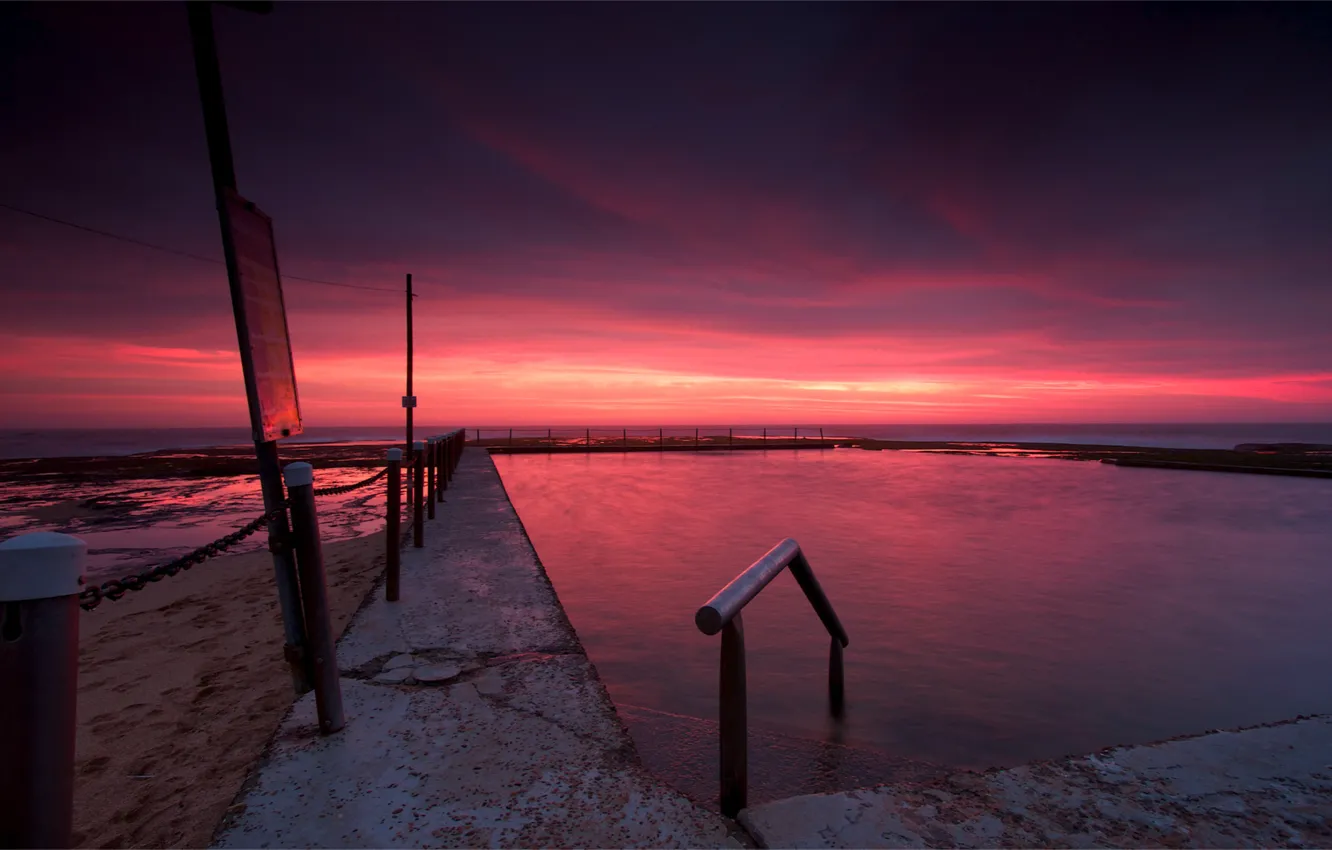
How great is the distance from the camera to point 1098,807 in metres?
2.34

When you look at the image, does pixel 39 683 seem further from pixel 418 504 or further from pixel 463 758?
pixel 418 504

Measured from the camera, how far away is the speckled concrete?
84.2 inches

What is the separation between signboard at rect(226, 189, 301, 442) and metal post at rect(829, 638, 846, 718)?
351 centimetres

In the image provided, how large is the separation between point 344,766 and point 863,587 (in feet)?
19.9

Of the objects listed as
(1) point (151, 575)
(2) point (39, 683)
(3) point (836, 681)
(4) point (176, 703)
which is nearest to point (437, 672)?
(1) point (151, 575)

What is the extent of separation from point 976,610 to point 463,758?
561 centimetres

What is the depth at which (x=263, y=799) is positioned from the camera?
239 cm

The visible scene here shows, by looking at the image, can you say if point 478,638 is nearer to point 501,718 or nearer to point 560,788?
point 501,718

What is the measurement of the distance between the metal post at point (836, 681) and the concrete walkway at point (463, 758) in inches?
65.4

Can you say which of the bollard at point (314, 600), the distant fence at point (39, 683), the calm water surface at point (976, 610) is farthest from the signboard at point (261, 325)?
the calm water surface at point (976, 610)

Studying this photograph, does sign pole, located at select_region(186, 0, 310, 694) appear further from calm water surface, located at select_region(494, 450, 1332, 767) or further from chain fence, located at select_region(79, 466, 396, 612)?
calm water surface, located at select_region(494, 450, 1332, 767)

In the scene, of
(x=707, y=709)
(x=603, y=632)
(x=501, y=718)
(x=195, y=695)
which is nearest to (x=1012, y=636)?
(x=707, y=709)

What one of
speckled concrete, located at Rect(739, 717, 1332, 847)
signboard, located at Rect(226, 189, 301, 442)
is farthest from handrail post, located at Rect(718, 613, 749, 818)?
signboard, located at Rect(226, 189, 301, 442)

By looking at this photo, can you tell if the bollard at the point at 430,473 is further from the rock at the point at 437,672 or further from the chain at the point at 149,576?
the chain at the point at 149,576
